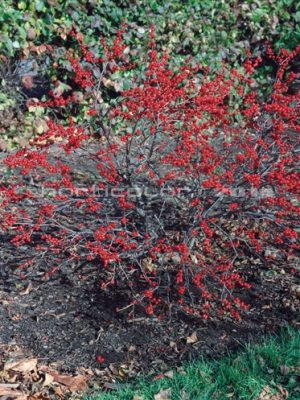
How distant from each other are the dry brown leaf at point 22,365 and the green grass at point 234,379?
0.45m

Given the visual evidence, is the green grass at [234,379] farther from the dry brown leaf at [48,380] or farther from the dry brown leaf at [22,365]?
the dry brown leaf at [22,365]

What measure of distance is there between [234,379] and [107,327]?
1.02 metres

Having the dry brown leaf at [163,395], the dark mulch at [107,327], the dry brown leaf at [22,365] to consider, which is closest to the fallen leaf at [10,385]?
the dry brown leaf at [22,365]

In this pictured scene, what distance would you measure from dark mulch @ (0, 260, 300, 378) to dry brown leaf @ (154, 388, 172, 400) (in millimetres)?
393

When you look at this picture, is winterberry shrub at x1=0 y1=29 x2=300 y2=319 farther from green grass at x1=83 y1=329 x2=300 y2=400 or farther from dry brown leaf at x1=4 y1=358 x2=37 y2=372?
dry brown leaf at x1=4 y1=358 x2=37 y2=372

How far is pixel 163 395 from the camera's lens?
3232 mm

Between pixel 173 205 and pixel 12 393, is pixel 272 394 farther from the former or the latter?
pixel 173 205

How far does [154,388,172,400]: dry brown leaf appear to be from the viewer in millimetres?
3210

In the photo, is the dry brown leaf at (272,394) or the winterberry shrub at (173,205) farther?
the winterberry shrub at (173,205)

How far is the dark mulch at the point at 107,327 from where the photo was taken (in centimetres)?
376

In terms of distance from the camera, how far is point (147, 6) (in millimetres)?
6891

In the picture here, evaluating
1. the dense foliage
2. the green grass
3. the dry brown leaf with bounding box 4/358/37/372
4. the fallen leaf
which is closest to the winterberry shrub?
the green grass

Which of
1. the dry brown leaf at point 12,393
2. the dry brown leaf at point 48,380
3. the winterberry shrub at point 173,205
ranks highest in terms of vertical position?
the winterberry shrub at point 173,205

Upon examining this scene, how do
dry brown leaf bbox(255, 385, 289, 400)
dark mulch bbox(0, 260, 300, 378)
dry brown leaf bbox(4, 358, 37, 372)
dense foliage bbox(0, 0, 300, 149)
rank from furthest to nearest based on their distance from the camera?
dense foliage bbox(0, 0, 300, 149)
dark mulch bbox(0, 260, 300, 378)
dry brown leaf bbox(4, 358, 37, 372)
dry brown leaf bbox(255, 385, 289, 400)
